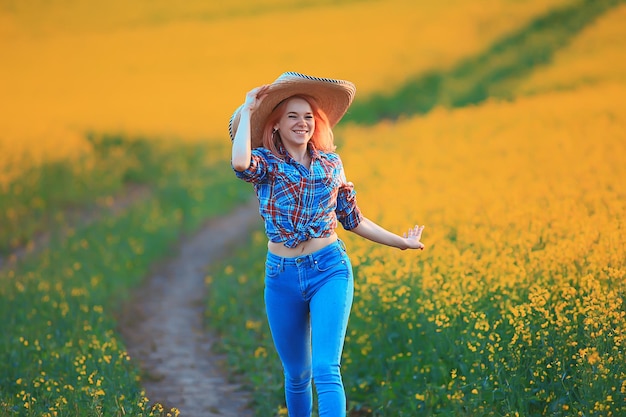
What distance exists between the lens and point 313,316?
4.86 m

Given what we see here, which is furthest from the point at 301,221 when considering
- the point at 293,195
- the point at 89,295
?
the point at 89,295

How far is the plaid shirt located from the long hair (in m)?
0.13

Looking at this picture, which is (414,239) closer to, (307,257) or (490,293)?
(307,257)

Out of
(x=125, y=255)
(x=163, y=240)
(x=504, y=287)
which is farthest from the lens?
(x=163, y=240)

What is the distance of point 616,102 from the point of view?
17172 mm

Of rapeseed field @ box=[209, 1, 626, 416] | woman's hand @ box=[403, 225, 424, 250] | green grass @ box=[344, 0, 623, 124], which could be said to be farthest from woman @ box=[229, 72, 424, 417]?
green grass @ box=[344, 0, 623, 124]

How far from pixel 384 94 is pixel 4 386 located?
2278cm

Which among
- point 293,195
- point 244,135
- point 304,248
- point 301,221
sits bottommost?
point 304,248

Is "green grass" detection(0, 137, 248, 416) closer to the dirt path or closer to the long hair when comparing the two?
the dirt path

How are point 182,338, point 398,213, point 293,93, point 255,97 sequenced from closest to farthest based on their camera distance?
point 255,97
point 293,93
point 182,338
point 398,213

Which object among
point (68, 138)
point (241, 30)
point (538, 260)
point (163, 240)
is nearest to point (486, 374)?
point (538, 260)

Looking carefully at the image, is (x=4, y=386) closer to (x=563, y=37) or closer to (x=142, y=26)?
(x=563, y=37)

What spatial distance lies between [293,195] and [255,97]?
1.93ft

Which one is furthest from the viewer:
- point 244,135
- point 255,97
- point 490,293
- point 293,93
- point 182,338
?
point 182,338
